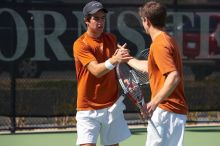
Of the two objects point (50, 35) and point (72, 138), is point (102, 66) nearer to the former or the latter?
point (72, 138)

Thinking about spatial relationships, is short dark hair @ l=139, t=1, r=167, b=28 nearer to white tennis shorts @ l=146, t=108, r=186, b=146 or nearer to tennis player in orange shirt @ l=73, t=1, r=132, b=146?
white tennis shorts @ l=146, t=108, r=186, b=146

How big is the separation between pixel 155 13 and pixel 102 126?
4.42 ft

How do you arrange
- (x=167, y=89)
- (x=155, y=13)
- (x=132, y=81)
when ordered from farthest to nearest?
(x=132, y=81), (x=155, y=13), (x=167, y=89)

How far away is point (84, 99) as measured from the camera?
5.30 meters

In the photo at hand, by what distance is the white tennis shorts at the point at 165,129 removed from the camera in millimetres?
4371

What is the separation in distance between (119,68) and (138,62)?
0.34 m

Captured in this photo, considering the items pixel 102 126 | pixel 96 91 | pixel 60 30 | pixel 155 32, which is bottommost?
pixel 102 126

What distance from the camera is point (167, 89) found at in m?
4.17

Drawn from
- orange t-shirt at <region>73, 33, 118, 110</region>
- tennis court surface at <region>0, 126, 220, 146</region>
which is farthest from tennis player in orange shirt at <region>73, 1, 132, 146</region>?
tennis court surface at <region>0, 126, 220, 146</region>

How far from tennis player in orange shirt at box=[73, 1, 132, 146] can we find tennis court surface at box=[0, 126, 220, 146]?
244 centimetres

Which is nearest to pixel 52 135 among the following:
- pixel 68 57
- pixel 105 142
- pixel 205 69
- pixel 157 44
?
pixel 68 57

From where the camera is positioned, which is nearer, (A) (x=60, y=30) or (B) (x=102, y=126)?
(B) (x=102, y=126)

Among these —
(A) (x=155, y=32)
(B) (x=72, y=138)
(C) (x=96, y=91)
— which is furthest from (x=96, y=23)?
(B) (x=72, y=138)

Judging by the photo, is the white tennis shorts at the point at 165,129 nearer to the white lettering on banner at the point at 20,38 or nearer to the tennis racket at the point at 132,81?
the tennis racket at the point at 132,81
